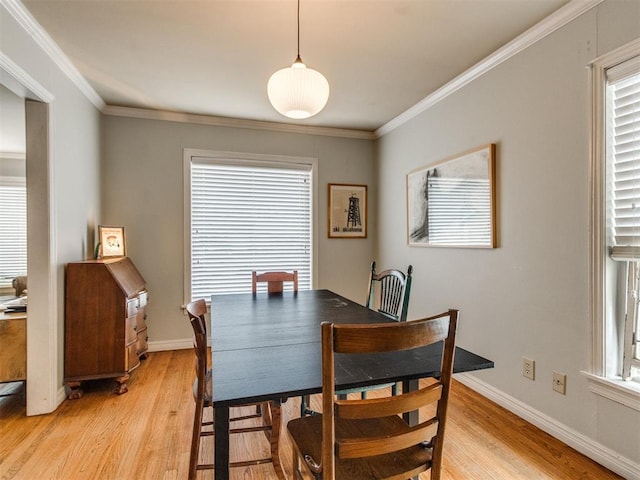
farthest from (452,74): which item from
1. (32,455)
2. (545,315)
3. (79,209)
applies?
(32,455)

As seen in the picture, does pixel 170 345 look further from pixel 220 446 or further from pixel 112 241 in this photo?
pixel 220 446

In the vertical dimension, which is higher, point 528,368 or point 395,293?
point 395,293

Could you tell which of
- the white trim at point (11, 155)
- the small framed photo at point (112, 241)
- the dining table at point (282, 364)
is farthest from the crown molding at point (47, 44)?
the white trim at point (11, 155)

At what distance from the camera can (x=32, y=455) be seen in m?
1.84

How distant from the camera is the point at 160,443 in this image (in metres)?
1.94

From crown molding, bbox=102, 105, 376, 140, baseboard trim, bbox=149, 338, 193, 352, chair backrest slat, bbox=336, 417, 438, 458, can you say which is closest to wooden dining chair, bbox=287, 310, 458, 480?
chair backrest slat, bbox=336, 417, 438, 458

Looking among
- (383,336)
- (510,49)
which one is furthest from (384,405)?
(510,49)

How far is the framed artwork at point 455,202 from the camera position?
248 centimetres

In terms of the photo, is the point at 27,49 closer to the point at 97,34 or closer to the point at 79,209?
the point at 97,34

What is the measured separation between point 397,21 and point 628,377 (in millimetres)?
2291

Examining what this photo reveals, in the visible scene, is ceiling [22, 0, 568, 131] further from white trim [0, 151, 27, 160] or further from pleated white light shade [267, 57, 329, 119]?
white trim [0, 151, 27, 160]

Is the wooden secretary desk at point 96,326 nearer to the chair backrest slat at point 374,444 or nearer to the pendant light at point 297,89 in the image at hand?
the pendant light at point 297,89

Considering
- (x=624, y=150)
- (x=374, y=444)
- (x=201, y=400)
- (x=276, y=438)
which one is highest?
(x=624, y=150)

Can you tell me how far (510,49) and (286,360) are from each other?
2.42 metres
